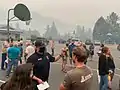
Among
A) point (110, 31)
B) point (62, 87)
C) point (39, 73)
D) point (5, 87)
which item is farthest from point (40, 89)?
point (110, 31)

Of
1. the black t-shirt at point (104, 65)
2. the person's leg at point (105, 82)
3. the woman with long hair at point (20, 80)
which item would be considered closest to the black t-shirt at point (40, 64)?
the woman with long hair at point (20, 80)

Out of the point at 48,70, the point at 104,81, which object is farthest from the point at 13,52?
the point at 48,70

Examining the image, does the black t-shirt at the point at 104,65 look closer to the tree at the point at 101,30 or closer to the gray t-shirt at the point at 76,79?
the gray t-shirt at the point at 76,79

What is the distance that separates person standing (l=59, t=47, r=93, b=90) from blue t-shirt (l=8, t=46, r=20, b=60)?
29.8ft

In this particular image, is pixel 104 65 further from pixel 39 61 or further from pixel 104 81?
pixel 39 61

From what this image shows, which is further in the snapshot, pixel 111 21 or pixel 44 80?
pixel 111 21

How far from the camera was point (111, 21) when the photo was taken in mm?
152500

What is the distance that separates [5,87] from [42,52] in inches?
103

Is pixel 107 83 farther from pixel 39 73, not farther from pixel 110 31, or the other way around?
pixel 110 31

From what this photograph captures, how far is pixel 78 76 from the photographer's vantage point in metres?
4.36

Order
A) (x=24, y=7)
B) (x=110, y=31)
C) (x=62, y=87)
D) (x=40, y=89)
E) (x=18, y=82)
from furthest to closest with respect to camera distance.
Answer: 1. (x=110, y=31)
2. (x=24, y=7)
3. (x=40, y=89)
4. (x=62, y=87)
5. (x=18, y=82)

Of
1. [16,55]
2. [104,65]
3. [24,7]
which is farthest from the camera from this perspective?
[16,55]

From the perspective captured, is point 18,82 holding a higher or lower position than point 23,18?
lower

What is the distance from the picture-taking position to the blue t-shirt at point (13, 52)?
13352 millimetres
